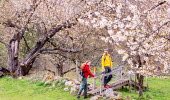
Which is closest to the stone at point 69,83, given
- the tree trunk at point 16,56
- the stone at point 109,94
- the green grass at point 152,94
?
the stone at point 109,94

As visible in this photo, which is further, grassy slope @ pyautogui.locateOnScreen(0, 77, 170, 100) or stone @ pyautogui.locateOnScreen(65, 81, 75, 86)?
stone @ pyautogui.locateOnScreen(65, 81, 75, 86)

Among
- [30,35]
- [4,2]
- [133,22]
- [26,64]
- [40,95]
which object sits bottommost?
[40,95]

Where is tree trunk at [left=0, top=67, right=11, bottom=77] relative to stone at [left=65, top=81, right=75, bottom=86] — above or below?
above

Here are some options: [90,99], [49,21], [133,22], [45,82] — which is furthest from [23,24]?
[133,22]

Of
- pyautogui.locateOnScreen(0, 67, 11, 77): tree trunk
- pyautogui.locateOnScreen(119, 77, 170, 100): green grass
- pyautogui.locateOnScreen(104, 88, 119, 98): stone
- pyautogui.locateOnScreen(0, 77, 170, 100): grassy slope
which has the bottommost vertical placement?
pyautogui.locateOnScreen(119, 77, 170, 100): green grass

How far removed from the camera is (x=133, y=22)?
23.6 ft

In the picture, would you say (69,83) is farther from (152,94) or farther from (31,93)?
(152,94)

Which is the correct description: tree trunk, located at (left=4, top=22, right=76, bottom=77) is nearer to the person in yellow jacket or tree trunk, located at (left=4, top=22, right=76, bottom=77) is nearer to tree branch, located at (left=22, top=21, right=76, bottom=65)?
A: tree branch, located at (left=22, top=21, right=76, bottom=65)

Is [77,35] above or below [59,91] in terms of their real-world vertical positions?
above

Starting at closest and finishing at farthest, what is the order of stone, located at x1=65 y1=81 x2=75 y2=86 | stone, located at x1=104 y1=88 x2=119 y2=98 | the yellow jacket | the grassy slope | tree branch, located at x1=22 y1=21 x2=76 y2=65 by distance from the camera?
stone, located at x1=104 y1=88 x2=119 y2=98, the yellow jacket, the grassy slope, stone, located at x1=65 y1=81 x2=75 y2=86, tree branch, located at x1=22 y1=21 x2=76 y2=65

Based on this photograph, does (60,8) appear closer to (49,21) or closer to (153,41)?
(49,21)

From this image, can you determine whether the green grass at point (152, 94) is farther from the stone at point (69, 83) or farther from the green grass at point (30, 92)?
the green grass at point (30, 92)

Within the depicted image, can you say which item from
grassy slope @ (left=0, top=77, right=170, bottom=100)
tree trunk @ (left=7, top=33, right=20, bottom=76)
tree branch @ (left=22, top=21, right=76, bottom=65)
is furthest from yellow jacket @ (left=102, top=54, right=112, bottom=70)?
tree trunk @ (left=7, top=33, right=20, bottom=76)

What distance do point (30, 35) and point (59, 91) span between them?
15112 millimetres
